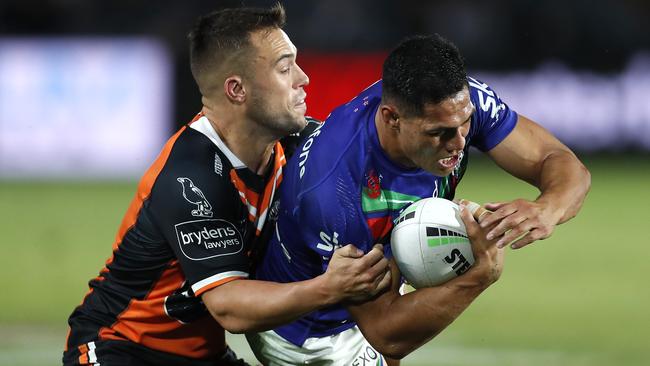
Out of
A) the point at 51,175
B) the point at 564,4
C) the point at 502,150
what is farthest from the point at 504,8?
the point at 502,150

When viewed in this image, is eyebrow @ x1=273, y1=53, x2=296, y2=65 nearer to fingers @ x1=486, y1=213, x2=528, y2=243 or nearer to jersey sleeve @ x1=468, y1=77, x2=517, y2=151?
jersey sleeve @ x1=468, y1=77, x2=517, y2=151

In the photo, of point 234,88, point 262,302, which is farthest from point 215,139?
point 262,302

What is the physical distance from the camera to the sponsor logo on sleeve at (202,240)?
18.1ft

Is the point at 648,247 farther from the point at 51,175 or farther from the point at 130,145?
the point at 51,175

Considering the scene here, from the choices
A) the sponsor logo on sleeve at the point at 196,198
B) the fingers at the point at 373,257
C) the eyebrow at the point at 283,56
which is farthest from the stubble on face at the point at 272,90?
the fingers at the point at 373,257

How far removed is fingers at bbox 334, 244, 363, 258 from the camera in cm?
521

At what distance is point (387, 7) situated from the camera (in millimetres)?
18078

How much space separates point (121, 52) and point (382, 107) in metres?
11.3

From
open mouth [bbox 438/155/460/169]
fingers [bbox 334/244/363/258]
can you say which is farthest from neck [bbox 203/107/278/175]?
open mouth [bbox 438/155/460/169]

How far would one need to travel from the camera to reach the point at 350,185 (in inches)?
211

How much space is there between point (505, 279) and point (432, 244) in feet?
19.3

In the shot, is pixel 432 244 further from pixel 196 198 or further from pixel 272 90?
pixel 272 90

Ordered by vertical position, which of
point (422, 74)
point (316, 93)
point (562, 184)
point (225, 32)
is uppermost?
point (225, 32)

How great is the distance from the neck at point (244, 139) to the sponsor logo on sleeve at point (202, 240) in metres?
0.49
